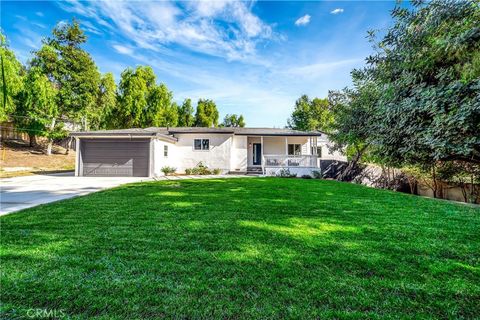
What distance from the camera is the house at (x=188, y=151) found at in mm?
14156

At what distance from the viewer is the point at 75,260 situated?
274 centimetres

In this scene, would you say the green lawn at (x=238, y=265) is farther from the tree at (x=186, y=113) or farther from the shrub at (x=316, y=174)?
the tree at (x=186, y=113)

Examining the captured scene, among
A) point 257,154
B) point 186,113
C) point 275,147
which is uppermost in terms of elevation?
point 186,113

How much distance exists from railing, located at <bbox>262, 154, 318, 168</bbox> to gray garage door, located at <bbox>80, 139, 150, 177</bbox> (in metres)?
8.41

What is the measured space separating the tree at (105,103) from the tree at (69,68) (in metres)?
2.29

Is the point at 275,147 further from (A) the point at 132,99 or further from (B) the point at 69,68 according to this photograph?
(B) the point at 69,68

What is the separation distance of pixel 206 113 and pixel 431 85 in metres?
34.4

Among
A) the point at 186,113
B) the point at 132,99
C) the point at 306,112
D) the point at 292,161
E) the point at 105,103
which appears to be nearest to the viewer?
the point at 292,161

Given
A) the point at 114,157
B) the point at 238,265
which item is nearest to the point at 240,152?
the point at 114,157

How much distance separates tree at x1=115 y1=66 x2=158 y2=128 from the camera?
25.5 meters

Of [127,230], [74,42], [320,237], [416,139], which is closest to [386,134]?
[416,139]

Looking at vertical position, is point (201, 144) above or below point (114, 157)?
above

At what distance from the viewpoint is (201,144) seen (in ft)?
56.4

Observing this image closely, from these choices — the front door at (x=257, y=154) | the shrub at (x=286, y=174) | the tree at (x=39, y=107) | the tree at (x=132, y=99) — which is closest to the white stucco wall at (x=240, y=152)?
the front door at (x=257, y=154)
